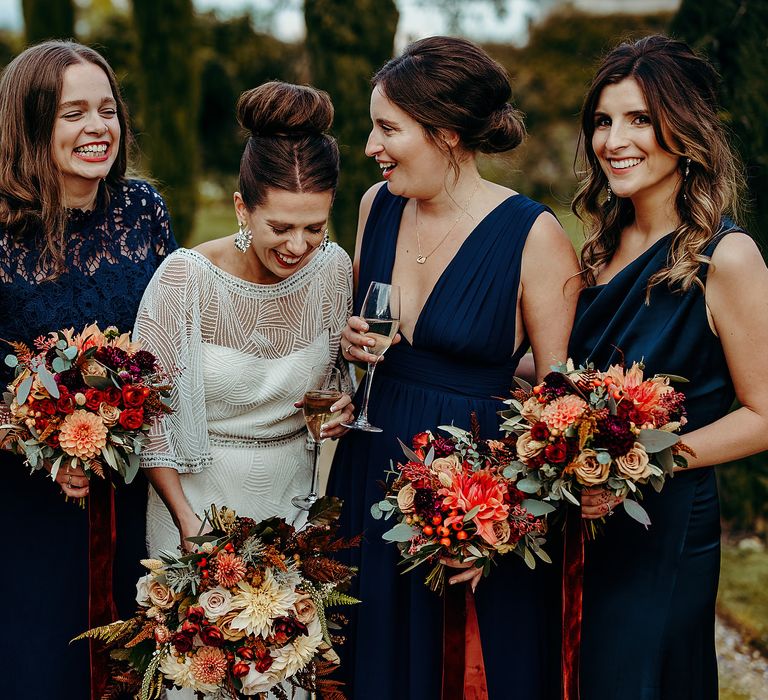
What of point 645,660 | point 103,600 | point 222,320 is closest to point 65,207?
point 222,320

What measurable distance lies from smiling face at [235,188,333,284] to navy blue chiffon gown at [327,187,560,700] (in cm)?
54

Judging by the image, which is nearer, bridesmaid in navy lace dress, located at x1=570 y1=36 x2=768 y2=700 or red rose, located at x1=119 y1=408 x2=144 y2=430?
red rose, located at x1=119 y1=408 x2=144 y2=430

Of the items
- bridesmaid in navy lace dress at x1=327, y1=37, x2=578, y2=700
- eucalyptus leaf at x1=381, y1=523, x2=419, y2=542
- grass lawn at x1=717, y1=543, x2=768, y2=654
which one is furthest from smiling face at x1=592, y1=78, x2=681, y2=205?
grass lawn at x1=717, y1=543, x2=768, y2=654

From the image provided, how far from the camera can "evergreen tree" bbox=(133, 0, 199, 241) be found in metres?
14.0

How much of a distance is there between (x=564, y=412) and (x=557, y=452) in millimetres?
119

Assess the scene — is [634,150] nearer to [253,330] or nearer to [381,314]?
[381,314]

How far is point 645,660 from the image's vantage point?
322cm

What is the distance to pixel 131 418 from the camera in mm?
2955

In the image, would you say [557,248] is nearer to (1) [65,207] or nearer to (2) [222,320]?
(2) [222,320]

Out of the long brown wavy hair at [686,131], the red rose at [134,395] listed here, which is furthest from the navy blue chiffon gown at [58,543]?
the long brown wavy hair at [686,131]

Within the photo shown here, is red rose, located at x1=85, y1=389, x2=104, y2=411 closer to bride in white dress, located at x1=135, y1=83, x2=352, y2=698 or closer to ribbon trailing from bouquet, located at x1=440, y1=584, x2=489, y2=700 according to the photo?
bride in white dress, located at x1=135, y1=83, x2=352, y2=698

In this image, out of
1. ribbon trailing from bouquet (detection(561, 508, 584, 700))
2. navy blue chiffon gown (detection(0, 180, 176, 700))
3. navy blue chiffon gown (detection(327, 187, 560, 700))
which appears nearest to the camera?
ribbon trailing from bouquet (detection(561, 508, 584, 700))

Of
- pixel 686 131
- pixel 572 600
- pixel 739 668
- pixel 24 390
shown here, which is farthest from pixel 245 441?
pixel 739 668

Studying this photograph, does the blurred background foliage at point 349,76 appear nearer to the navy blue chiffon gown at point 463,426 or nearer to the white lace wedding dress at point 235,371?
the navy blue chiffon gown at point 463,426
